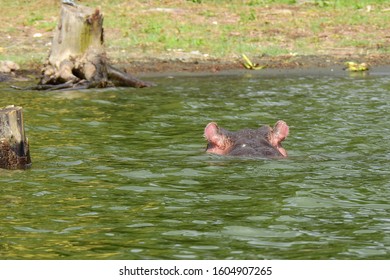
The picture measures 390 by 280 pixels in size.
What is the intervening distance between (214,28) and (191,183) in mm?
12557

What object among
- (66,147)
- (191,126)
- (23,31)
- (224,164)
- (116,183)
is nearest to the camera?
(116,183)

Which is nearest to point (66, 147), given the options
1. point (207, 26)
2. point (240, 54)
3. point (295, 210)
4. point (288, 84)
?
point (295, 210)

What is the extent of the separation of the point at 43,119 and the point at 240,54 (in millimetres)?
7237

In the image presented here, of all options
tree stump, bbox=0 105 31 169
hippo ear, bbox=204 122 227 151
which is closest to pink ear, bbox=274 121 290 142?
hippo ear, bbox=204 122 227 151

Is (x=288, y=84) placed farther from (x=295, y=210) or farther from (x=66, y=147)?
(x=295, y=210)

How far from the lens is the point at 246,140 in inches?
413

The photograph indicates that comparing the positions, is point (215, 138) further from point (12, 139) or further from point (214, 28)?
point (214, 28)

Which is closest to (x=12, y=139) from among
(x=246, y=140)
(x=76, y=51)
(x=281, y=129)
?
(x=246, y=140)

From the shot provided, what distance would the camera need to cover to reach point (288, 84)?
17234mm

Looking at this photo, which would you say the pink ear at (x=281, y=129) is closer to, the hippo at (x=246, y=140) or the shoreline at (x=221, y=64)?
the hippo at (x=246, y=140)

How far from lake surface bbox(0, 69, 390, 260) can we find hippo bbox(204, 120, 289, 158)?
183 mm

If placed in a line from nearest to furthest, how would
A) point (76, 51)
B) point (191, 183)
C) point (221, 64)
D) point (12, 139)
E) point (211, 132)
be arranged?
1. point (191, 183)
2. point (12, 139)
3. point (211, 132)
4. point (76, 51)
5. point (221, 64)

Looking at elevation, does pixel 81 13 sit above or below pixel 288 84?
above
